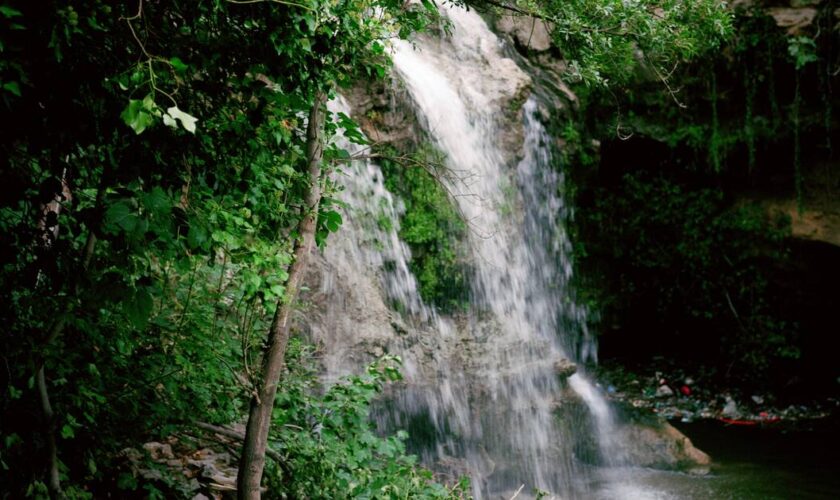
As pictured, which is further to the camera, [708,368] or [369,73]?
[708,368]

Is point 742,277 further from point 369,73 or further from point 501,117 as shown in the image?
point 369,73

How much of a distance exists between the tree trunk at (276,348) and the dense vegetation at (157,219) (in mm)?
15

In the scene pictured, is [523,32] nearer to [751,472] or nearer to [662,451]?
[662,451]

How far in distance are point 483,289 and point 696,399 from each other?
187 inches

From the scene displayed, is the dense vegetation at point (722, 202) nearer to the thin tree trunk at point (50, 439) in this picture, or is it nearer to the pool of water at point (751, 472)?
the pool of water at point (751, 472)

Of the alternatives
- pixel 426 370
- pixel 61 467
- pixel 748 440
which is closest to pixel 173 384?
pixel 61 467

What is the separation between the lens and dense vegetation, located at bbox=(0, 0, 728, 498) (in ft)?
7.00

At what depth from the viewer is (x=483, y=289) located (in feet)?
24.1

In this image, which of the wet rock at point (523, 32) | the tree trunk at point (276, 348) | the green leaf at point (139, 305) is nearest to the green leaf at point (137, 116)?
the green leaf at point (139, 305)

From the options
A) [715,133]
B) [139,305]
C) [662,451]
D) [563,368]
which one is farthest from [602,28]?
[715,133]

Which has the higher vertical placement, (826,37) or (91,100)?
(826,37)

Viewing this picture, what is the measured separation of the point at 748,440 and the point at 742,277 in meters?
2.70

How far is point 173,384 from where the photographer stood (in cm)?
307

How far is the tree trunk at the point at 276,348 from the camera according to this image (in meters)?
Result: 3.01
